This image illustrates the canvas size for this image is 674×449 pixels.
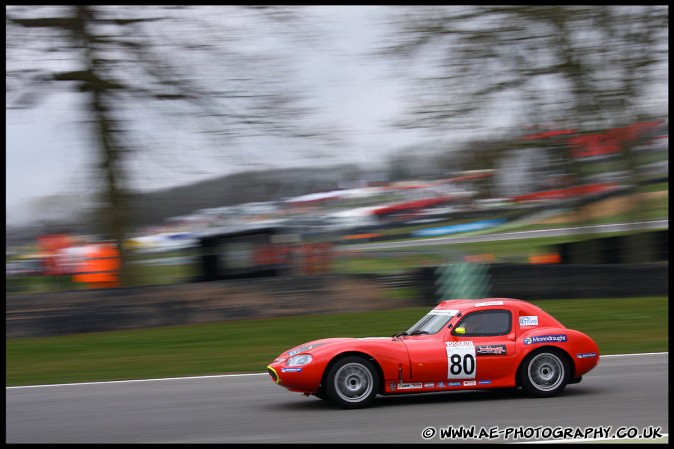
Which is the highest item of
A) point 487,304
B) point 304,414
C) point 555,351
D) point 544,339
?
point 487,304

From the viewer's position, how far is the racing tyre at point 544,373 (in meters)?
8.40

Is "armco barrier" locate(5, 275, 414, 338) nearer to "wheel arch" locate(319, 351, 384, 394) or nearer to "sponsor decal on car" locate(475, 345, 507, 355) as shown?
"wheel arch" locate(319, 351, 384, 394)

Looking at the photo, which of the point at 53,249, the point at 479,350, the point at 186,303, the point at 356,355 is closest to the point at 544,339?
the point at 479,350

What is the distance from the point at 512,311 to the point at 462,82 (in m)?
11.7

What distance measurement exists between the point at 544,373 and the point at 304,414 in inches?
96.3

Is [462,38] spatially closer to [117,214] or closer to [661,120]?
[661,120]

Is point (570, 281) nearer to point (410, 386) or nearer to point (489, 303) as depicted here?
point (489, 303)

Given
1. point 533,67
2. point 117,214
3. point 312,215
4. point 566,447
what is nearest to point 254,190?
point 312,215

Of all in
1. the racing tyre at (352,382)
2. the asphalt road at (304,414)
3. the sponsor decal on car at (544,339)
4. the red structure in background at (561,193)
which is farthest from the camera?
the red structure in background at (561,193)

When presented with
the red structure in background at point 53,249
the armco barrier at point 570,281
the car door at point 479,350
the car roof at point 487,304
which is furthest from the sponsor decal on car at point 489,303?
the red structure in background at point 53,249

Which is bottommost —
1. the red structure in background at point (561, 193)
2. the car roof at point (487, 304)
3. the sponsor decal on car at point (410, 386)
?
the sponsor decal on car at point (410, 386)

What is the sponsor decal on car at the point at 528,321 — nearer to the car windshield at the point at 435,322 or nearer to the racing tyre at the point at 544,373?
the racing tyre at the point at 544,373

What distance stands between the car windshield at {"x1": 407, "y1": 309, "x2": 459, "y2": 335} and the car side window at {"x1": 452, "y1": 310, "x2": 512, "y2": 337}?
167 millimetres

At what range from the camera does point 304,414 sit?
7957 millimetres
